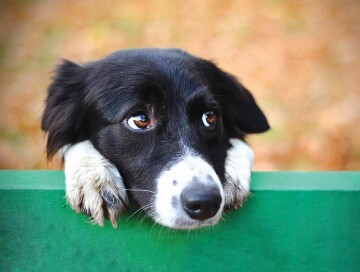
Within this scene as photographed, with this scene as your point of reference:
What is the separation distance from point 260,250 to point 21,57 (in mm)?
4840

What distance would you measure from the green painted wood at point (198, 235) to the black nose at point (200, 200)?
0.35 ft

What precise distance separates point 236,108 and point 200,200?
3.68 ft

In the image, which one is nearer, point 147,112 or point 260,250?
point 260,250

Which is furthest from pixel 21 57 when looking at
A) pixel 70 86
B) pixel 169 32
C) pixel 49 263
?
pixel 49 263

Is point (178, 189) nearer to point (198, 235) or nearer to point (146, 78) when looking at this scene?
Result: point (198, 235)

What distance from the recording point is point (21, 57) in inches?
245

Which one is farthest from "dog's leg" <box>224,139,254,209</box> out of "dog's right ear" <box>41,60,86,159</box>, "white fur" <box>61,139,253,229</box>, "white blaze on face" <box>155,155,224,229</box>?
"dog's right ear" <box>41,60,86,159</box>

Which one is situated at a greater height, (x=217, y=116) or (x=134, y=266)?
(x=217, y=116)

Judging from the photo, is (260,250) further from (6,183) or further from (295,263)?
(6,183)

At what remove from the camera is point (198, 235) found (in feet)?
6.76

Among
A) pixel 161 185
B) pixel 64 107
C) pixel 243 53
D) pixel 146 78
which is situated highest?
pixel 146 78

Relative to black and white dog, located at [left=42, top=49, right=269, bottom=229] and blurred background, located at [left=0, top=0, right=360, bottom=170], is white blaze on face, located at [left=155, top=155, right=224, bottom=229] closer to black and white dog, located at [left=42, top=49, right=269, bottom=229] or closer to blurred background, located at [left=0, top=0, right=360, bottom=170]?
black and white dog, located at [left=42, top=49, right=269, bottom=229]

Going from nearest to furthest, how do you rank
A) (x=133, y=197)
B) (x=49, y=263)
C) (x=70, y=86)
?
(x=49, y=263)
(x=133, y=197)
(x=70, y=86)

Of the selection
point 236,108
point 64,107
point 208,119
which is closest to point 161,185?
point 208,119
